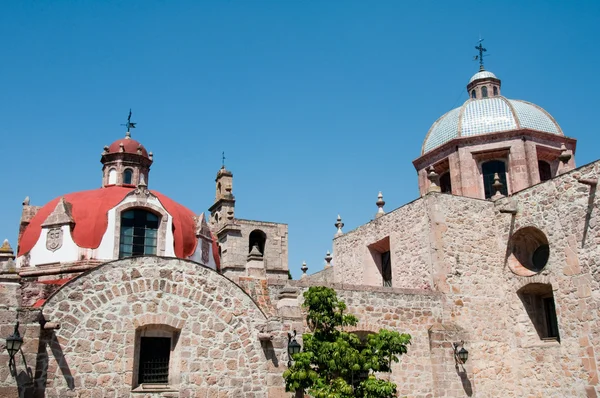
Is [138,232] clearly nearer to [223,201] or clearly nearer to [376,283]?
[376,283]

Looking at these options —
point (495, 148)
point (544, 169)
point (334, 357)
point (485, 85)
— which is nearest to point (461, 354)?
point (334, 357)

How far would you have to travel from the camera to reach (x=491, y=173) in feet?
63.4

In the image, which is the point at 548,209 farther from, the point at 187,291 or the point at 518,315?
the point at 187,291

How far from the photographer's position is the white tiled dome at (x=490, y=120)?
19344mm

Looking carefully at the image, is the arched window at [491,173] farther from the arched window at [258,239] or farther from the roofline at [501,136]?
the arched window at [258,239]

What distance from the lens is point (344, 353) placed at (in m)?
11.8

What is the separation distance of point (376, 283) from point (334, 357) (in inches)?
276

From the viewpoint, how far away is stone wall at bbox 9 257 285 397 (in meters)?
9.62

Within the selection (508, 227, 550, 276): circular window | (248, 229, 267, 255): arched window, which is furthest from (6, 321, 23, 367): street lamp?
(248, 229, 267, 255): arched window

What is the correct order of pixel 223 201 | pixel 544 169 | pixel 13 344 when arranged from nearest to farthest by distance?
pixel 13 344 → pixel 544 169 → pixel 223 201

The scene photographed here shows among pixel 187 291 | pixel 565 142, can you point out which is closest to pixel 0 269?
pixel 187 291

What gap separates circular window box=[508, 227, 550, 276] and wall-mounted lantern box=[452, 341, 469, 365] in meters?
2.88

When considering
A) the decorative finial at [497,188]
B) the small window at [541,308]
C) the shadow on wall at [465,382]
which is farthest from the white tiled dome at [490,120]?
the shadow on wall at [465,382]

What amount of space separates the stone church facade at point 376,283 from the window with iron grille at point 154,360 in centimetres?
3
